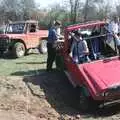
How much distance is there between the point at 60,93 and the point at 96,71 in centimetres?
165

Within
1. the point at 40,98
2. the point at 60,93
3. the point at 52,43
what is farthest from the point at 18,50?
the point at 40,98

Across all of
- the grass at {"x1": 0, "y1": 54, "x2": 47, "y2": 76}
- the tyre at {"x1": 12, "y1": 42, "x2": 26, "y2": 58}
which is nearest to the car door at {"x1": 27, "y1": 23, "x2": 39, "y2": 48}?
the tyre at {"x1": 12, "y1": 42, "x2": 26, "y2": 58}

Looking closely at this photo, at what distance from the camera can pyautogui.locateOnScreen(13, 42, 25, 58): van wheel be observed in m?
19.9

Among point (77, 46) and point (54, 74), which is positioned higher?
point (77, 46)

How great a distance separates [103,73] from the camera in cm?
1062

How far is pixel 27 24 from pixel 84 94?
1109cm

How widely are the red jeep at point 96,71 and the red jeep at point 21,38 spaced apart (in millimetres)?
7943

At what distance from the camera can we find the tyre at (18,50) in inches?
784

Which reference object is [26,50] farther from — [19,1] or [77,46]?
[19,1]

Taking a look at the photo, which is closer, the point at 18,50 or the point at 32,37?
the point at 18,50

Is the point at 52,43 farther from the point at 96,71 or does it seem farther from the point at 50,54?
the point at 96,71

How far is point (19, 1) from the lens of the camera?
4750cm

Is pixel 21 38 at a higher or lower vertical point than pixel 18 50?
higher

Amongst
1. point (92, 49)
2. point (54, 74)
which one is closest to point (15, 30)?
point (54, 74)
